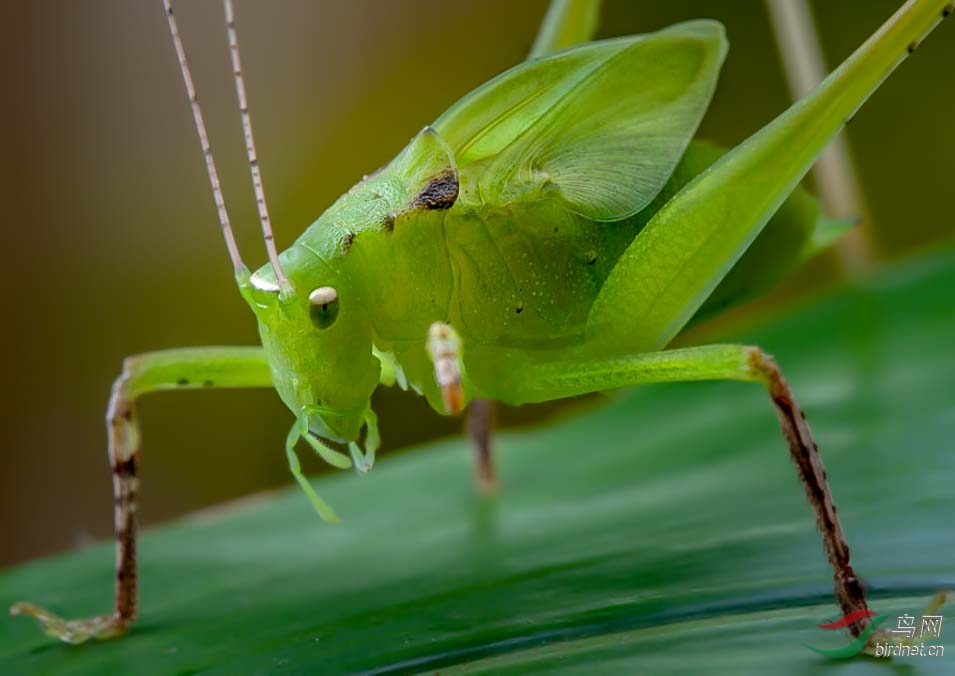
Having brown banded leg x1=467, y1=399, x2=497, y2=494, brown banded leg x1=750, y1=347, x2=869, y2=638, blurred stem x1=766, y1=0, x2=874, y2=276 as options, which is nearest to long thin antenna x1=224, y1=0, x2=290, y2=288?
brown banded leg x1=750, y1=347, x2=869, y2=638

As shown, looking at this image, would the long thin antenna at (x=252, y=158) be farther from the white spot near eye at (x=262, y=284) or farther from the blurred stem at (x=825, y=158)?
the blurred stem at (x=825, y=158)

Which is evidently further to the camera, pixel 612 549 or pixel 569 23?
pixel 569 23

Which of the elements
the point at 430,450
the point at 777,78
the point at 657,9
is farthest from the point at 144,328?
the point at 777,78

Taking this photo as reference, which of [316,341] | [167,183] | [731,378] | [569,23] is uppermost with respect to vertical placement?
[167,183]

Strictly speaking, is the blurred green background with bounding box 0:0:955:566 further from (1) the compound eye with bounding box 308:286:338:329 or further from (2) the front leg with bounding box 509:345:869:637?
(1) the compound eye with bounding box 308:286:338:329

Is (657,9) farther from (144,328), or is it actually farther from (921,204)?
(144,328)

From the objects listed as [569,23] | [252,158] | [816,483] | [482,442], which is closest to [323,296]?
[252,158]

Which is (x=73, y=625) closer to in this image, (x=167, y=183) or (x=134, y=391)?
(x=134, y=391)

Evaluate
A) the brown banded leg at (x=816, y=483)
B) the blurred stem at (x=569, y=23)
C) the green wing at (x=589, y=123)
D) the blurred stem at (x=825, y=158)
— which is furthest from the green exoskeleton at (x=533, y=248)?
the blurred stem at (x=825, y=158)

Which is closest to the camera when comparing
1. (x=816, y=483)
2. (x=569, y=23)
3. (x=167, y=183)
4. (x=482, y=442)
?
(x=816, y=483)
